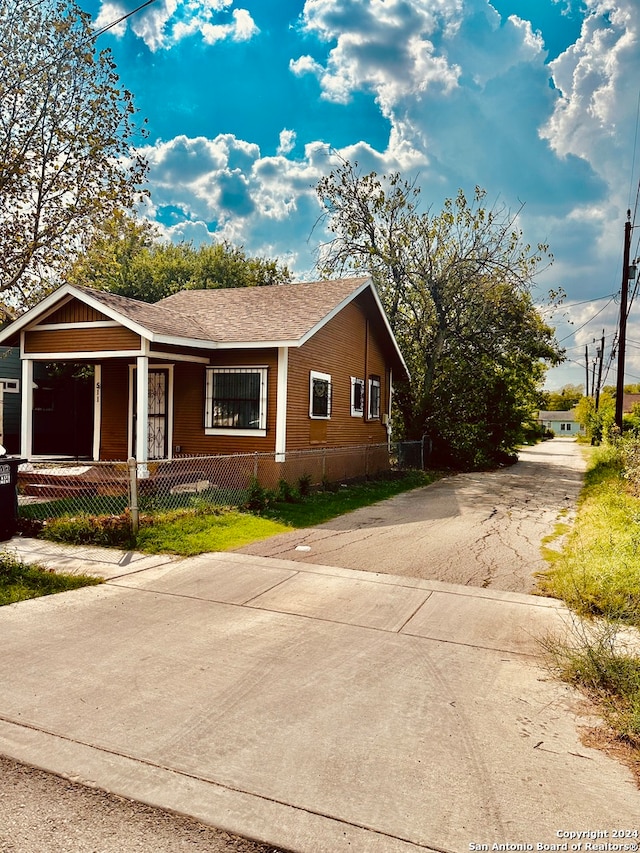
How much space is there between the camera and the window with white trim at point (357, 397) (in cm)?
1700

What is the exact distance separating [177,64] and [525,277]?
14525mm

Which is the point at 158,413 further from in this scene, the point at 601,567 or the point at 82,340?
the point at 601,567

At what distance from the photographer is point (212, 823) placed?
8.46 feet

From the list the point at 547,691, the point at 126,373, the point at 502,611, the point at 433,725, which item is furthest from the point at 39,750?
the point at 126,373

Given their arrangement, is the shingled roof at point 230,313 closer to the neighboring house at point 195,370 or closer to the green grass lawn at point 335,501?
the neighboring house at point 195,370

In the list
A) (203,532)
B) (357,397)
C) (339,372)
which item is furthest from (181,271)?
(203,532)

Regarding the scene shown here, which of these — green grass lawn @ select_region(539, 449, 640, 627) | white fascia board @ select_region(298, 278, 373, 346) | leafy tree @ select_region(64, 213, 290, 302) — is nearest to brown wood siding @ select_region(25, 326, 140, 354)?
white fascia board @ select_region(298, 278, 373, 346)

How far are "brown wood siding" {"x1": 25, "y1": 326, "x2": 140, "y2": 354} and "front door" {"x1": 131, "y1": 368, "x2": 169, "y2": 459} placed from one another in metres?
2.03

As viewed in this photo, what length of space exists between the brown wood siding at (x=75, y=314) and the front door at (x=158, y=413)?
2187 millimetres

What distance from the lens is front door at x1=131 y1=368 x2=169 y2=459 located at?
544 inches

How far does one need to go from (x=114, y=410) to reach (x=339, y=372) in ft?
19.7

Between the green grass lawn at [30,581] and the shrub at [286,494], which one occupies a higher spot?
the shrub at [286,494]

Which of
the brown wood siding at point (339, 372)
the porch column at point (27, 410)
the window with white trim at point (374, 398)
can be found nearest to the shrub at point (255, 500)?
the brown wood siding at point (339, 372)

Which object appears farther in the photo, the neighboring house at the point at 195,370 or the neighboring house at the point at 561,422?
the neighboring house at the point at 561,422
